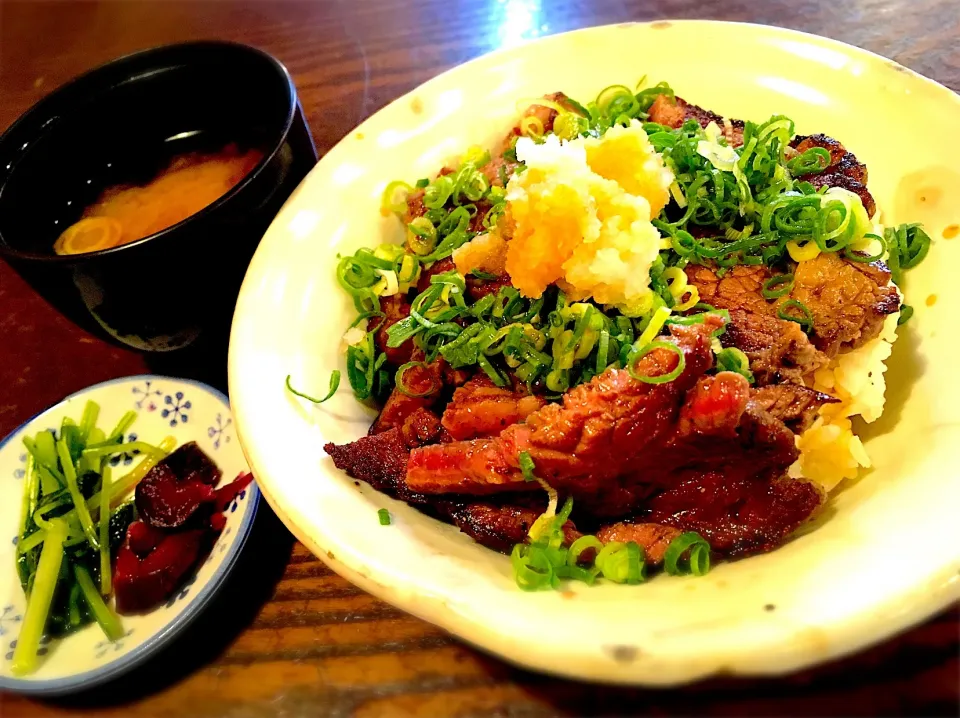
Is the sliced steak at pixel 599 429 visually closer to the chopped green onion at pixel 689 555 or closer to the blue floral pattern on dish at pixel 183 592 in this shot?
the chopped green onion at pixel 689 555

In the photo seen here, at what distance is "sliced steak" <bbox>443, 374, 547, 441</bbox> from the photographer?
5.25 ft

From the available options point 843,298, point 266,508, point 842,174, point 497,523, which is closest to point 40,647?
point 266,508

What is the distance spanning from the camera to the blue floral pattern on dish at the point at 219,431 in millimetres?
2119

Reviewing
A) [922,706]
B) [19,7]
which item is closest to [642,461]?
[922,706]

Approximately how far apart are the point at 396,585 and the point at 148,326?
1.22 meters

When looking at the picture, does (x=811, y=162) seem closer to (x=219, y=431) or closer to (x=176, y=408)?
(x=219, y=431)

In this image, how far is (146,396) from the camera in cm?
227

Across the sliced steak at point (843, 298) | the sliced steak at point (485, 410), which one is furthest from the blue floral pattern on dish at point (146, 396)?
the sliced steak at point (843, 298)

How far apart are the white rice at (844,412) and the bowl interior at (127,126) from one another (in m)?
1.76

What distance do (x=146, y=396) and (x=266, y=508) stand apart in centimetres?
72

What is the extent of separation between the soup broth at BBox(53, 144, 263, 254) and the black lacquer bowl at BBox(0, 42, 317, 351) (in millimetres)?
46

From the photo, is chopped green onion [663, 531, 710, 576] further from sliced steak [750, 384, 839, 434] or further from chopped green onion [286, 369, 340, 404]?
chopped green onion [286, 369, 340, 404]

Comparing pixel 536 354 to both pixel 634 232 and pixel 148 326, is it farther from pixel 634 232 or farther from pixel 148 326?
pixel 148 326

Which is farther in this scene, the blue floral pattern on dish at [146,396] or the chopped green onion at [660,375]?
the blue floral pattern on dish at [146,396]
